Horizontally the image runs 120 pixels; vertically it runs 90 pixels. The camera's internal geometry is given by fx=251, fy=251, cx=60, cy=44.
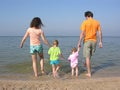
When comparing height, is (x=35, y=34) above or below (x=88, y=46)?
above

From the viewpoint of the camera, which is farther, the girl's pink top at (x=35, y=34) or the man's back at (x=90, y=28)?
the man's back at (x=90, y=28)

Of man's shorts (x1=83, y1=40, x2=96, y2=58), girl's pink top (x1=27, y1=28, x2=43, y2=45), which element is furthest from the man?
girl's pink top (x1=27, y1=28, x2=43, y2=45)

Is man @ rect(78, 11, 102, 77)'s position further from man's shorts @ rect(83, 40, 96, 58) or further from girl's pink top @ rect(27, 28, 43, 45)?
girl's pink top @ rect(27, 28, 43, 45)

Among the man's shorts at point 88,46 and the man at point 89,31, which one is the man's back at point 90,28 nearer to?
the man at point 89,31

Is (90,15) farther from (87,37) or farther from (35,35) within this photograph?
(35,35)

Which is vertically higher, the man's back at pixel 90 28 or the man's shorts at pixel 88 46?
the man's back at pixel 90 28

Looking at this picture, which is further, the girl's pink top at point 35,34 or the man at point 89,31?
the man at point 89,31

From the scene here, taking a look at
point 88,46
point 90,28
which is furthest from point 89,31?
point 88,46

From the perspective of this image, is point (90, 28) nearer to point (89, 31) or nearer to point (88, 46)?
point (89, 31)

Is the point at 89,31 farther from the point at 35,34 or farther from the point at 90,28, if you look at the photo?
the point at 35,34

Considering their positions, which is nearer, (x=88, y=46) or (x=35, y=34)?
(x=35, y=34)

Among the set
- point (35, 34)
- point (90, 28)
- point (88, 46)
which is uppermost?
point (90, 28)

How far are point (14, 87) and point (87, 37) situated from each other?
2.96 meters

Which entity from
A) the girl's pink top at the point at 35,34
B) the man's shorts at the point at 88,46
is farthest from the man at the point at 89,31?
the girl's pink top at the point at 35,34
